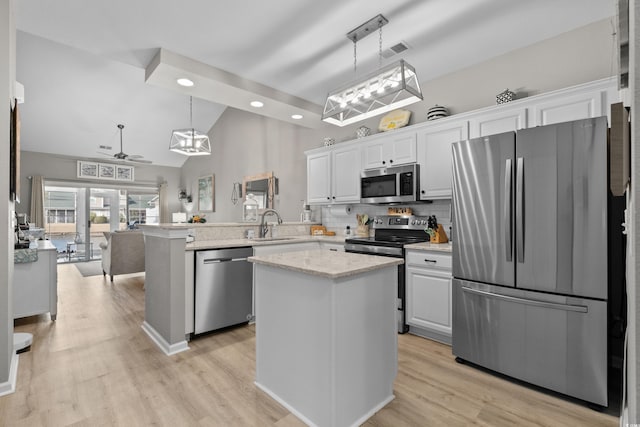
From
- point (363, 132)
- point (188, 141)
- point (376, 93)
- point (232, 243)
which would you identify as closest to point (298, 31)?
point (376, 93)

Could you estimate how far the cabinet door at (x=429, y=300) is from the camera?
108 inches

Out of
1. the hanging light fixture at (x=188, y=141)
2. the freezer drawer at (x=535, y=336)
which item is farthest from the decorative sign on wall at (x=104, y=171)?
the freezer drawer at (x=535, y=336)

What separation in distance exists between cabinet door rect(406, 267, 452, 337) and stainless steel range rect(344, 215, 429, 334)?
8 cm

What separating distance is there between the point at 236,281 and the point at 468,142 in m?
2.50

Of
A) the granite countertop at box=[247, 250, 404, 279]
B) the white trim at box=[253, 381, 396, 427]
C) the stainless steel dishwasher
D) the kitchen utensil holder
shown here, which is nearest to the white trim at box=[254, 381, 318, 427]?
the white trim at box=[253, 381, 396, 427]

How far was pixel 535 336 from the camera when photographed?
209 cm

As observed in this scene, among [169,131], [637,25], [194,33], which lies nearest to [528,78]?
[637,25]

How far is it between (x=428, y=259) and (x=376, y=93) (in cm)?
157

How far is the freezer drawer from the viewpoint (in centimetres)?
189

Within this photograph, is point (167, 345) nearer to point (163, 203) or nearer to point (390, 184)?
point (390, 184)

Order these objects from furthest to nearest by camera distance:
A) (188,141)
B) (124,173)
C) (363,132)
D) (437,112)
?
1. (124,173)
2. (188,141)
3. (363,132)
4. (437,112)

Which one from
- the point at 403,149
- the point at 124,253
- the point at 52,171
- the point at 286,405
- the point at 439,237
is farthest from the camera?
the point at 52,171

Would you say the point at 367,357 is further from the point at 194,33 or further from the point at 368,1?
the point at 194,33

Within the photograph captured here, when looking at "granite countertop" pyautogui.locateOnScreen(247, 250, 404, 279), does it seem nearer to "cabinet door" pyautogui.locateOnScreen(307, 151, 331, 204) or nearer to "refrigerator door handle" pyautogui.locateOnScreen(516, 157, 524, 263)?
"refrigerator door handle" pyautogui.locateOnScreen(516, 157, 524, 263)
